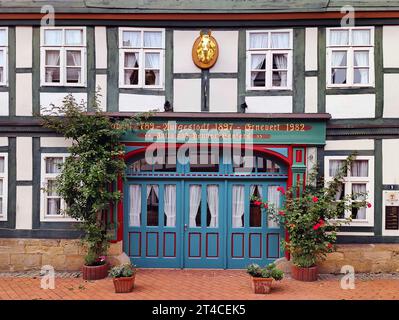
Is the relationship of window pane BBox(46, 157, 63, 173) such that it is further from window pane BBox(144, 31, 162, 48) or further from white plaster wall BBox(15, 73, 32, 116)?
window pane BBox(144, 31, 162, 48)

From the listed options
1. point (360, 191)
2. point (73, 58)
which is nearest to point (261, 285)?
point (360, 191)

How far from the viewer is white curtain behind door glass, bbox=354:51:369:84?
9.42 m

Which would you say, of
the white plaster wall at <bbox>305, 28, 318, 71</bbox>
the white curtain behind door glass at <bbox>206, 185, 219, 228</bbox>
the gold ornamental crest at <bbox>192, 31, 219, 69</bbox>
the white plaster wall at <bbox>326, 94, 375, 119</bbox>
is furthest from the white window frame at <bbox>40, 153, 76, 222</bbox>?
the white plaster wall at <bbox>326, 94, 375, 119</bbox>

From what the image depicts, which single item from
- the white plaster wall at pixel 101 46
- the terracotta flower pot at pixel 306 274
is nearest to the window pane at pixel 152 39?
the white plaster wall at pixel 101 46

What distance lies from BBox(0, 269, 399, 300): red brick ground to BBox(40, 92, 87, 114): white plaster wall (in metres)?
3.99

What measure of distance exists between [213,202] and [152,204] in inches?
58.1

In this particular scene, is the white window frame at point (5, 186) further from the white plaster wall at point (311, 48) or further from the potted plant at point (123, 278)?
the white plaster wall at point (311, 48)

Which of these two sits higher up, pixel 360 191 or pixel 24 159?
pixel 24 159

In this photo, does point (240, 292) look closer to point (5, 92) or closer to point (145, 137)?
point (145, 137)

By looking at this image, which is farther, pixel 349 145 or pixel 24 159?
pixel 24 159

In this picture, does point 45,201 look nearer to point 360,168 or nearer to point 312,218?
point 312,218

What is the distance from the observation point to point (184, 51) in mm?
9500

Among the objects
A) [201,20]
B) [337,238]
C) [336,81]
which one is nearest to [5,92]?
[201,20]
